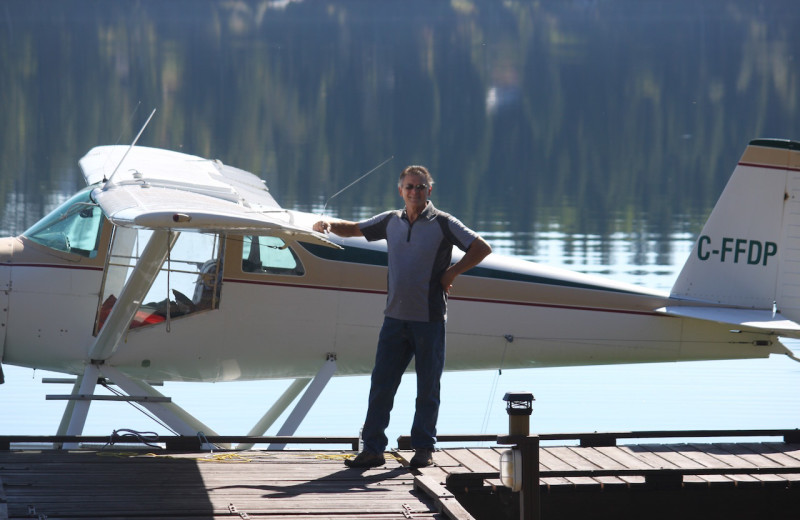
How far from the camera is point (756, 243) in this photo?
8242mm

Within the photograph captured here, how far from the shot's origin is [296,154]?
37500 mm

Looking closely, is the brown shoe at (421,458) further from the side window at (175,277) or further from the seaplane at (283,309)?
the side window at (175,277)

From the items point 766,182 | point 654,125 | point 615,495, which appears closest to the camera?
point 615,495

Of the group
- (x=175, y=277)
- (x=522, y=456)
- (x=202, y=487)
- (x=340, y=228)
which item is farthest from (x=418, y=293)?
(x=175, y=277)

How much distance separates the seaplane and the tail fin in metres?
0.01

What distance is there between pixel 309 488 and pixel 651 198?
25.3 meters

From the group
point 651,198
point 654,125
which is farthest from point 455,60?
point 651,198

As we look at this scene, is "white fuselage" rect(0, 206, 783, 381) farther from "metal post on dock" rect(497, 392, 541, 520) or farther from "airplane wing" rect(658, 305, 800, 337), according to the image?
"metal post on dock" rect(497, 392, 541, 520)

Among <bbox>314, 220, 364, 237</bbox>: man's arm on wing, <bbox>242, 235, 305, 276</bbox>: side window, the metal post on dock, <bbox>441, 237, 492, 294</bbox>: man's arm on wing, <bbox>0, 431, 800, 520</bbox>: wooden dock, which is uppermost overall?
<bbox>314, 220, 364, 237</bbox>: man's arm on wing

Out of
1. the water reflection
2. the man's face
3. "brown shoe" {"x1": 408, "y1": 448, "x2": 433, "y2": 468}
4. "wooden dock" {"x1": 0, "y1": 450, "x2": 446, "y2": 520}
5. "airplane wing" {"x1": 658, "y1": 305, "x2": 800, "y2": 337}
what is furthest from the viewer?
the water reflection

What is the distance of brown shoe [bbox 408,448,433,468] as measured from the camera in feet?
21.3

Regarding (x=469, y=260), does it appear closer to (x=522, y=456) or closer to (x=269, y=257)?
(x=522, y=456)

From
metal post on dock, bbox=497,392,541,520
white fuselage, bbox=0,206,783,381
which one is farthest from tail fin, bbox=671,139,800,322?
metal post on dock, bbox=497,392,541,520

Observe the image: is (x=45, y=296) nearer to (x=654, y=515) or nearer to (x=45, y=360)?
(x=45, y=360)
